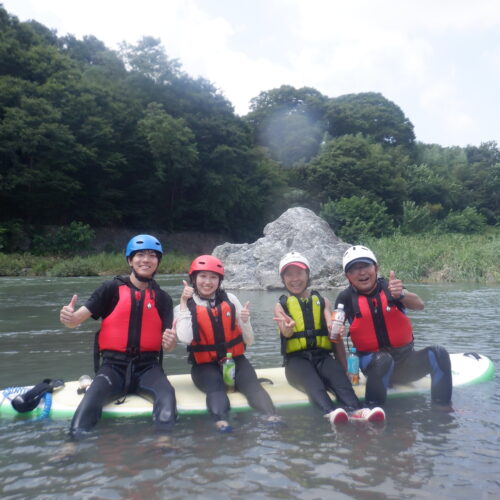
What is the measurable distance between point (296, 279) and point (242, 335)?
0.64 meters

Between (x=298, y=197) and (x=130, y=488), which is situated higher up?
(x=298, y=197)

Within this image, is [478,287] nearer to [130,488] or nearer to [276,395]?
[276,395]

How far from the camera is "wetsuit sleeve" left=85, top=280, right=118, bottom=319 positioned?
375 cm

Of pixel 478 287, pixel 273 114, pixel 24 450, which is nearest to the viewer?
pixel 24 450

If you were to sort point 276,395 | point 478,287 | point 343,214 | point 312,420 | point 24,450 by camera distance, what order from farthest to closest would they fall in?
point 343,214
point 478,287
point 276,395
point 312,420
point 24,450

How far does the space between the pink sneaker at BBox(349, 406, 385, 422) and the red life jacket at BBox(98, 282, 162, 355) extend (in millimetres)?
1608

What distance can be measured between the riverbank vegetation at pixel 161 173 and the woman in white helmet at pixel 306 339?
1256cm

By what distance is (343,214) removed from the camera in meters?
29.9

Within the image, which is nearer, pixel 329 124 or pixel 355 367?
pixel 355 367

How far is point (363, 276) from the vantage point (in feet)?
13.0

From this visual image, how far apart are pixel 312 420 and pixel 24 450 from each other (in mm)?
1888

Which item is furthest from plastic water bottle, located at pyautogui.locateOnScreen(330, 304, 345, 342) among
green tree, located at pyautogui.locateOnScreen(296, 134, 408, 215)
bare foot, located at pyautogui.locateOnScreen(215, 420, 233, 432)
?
green tree, located at pyautogui.locateOnScreen(296, 134, 408, 215)

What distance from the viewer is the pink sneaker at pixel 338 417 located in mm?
3385

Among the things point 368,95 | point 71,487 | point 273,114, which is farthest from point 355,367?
point 368,95
